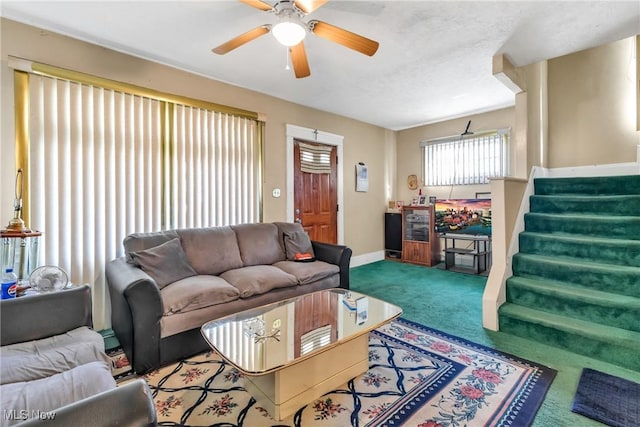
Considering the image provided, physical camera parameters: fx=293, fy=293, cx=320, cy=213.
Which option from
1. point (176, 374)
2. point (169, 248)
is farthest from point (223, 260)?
point (176, 374)

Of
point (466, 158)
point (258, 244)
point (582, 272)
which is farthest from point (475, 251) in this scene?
point (258, 244)

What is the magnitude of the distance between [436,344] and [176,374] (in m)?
1.97

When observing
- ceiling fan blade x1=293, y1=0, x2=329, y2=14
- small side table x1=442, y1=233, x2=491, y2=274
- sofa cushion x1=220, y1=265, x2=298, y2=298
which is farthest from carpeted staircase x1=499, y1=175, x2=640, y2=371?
ceiling fan blade x1=293, y1=0, x2=329, y2=14

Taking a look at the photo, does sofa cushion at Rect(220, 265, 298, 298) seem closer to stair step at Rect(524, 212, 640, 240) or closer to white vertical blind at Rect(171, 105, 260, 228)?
white vertical blind at Rect(171, 105, 260, 228)

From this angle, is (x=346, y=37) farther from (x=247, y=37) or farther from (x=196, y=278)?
(x=196, y=278)

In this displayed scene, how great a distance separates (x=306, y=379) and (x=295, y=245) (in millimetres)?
1861

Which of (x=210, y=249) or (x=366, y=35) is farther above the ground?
(x=366, y=35)

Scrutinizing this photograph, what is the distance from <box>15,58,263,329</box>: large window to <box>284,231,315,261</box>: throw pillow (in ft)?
2.36

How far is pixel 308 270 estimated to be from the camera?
2969 millimetres

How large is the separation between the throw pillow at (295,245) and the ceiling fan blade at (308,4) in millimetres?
2290

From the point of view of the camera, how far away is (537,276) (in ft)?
9.36

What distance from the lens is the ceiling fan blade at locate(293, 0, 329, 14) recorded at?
1688mm

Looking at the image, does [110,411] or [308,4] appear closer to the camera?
[110,411]

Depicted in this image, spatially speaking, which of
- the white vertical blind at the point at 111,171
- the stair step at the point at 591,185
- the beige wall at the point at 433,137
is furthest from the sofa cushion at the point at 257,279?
the beige wall at the point at 433,137
